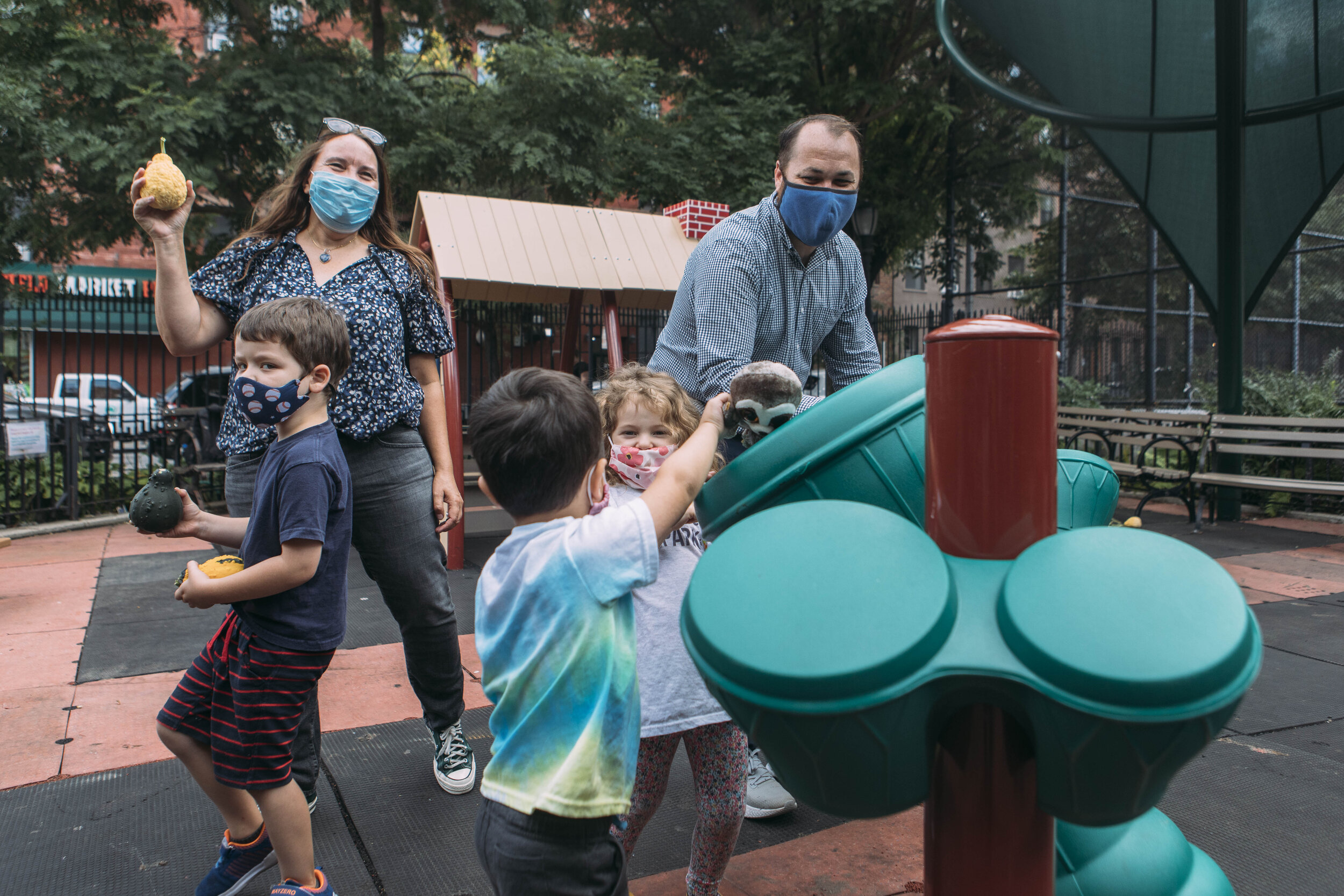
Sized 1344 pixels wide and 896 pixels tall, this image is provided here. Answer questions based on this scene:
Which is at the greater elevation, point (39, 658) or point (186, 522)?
point (186, 522)

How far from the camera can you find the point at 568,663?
4.11 ft

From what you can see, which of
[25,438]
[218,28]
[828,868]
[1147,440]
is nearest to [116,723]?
[828,868]

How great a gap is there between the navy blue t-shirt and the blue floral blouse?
0.96 ft

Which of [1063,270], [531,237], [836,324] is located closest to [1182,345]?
[1063,270]

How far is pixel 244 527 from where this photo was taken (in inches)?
75.9

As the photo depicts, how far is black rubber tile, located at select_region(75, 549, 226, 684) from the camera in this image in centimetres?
364

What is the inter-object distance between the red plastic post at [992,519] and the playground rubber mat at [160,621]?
254 centimetres

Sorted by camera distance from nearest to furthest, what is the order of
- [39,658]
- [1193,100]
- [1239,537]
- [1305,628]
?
1. [39,658]
2. [1305,628]
3. [1239,537]
4. [1193,100]

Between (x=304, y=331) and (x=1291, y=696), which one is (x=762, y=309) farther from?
(x=1291, y=696)

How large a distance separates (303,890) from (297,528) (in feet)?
2.39

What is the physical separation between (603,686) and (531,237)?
5037 millimetres

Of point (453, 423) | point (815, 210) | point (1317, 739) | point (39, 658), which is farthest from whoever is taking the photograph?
point (453, 423)

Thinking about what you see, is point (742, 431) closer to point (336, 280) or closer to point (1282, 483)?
point (336, 280)

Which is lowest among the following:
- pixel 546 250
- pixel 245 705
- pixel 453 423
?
pixel 245 705
